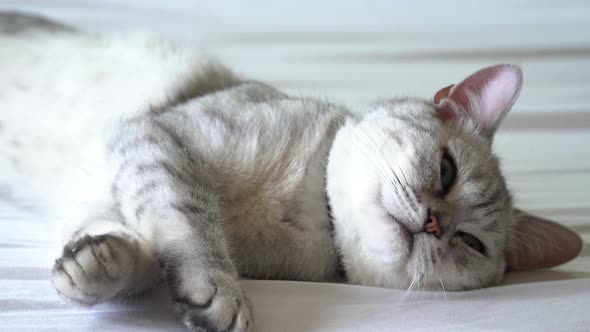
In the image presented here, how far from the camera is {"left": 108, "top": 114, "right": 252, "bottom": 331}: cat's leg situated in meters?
1.05

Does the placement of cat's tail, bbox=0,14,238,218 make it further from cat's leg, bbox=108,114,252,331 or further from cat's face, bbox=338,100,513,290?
cat's face, bbox=338,100,513,290

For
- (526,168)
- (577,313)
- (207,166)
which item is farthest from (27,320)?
(526,168)

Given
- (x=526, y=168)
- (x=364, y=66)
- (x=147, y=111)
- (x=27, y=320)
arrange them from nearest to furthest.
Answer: (x=27, y=320) < (x=147, y=111) < (x=526, y=168) < (x=364, y=66)

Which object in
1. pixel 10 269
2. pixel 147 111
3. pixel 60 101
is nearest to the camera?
pixel 10 269

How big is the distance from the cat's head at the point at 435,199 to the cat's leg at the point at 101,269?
478 mm

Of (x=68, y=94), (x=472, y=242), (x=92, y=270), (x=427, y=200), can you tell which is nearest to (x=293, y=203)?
(x=427, y=200)

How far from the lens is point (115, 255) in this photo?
1.08 meters

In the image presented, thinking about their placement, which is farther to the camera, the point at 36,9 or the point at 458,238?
the point at 36,9

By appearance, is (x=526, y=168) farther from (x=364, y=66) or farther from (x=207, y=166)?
(x=207, y=166)

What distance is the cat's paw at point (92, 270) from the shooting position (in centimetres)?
A: 103

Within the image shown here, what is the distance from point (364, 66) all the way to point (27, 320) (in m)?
1.86

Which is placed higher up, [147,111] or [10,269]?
[147,111]

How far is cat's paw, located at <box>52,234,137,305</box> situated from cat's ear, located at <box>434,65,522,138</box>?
88 centimetres

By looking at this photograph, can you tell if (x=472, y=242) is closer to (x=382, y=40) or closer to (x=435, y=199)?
(x=435, y=199)
